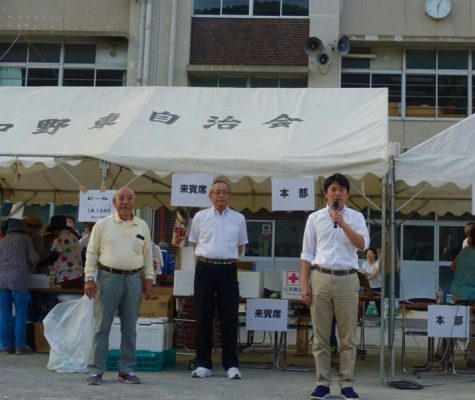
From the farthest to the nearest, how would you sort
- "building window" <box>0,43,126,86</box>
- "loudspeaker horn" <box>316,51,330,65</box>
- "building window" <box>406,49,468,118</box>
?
"building window" <box>0,43,126,86</box>, "building window" <box>406,49,468,118</box>, "loudspeaker horn" <box>316,51,330,65</box>

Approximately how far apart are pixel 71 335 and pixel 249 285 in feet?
6.29

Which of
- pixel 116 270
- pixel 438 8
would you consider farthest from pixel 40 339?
pixel 438 8

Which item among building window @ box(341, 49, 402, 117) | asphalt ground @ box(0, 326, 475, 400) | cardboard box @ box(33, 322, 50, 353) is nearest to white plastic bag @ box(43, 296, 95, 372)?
asphalt ground @ box(0, 326, 475, 400)

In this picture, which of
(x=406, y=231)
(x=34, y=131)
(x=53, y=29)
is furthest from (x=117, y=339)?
(x=53, y=29)

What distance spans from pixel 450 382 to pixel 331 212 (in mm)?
2618

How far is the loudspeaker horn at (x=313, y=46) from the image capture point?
64.6ft

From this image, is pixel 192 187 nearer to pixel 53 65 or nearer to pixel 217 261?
pixel 217 261

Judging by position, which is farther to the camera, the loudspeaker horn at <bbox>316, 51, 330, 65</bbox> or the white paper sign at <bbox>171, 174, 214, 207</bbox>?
the loudspeaker horn at <bbox>316, 51, 330, 65</bbox>

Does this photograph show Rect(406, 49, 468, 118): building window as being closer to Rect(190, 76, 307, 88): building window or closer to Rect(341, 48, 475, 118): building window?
Rect(341, 48, 475, 118): building window

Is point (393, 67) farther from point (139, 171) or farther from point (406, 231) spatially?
point (139, 171)

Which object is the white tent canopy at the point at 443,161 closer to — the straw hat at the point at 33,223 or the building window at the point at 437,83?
the straw hat at the point at 33,223

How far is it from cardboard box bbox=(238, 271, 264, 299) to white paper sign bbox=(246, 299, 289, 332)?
111 millimetres

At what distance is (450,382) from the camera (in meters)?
7.27

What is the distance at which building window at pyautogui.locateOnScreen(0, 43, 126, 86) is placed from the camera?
68.8 ft
